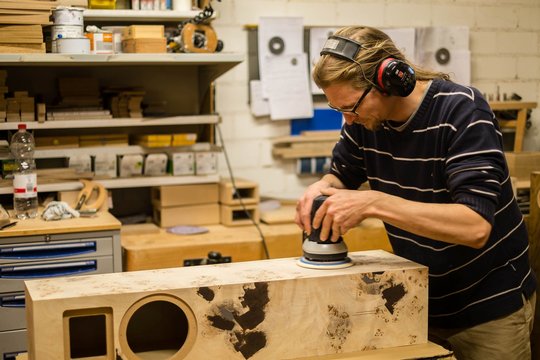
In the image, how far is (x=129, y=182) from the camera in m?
3.21

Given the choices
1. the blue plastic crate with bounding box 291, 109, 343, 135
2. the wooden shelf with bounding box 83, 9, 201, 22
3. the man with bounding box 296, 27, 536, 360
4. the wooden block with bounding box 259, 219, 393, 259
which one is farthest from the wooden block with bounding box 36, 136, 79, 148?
the man with bounding box 296, 27, 536, 360

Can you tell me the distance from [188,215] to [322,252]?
1.79 meters

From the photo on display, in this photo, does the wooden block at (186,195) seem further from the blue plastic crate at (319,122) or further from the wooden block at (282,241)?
the blue plastic crate at (319,122)

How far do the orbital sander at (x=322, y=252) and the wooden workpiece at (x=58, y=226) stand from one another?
4.19 ft

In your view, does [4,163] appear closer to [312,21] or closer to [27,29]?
[27,29]

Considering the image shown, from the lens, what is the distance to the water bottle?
281 cm

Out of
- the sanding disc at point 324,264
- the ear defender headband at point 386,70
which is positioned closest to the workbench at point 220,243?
the sanding disc at point 324,264

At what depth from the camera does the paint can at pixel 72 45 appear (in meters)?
2.91

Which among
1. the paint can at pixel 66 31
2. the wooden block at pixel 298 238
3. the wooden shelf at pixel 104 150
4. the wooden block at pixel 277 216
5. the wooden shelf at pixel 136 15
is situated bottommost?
the wooden block at pixel 298 238

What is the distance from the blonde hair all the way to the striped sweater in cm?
16

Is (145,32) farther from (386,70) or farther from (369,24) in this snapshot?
(386,70)

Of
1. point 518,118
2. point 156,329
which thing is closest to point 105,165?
point 156,329

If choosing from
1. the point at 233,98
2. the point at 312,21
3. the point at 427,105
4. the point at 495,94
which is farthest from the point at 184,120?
the point at 495,94

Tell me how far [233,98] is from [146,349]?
90.1 inches
